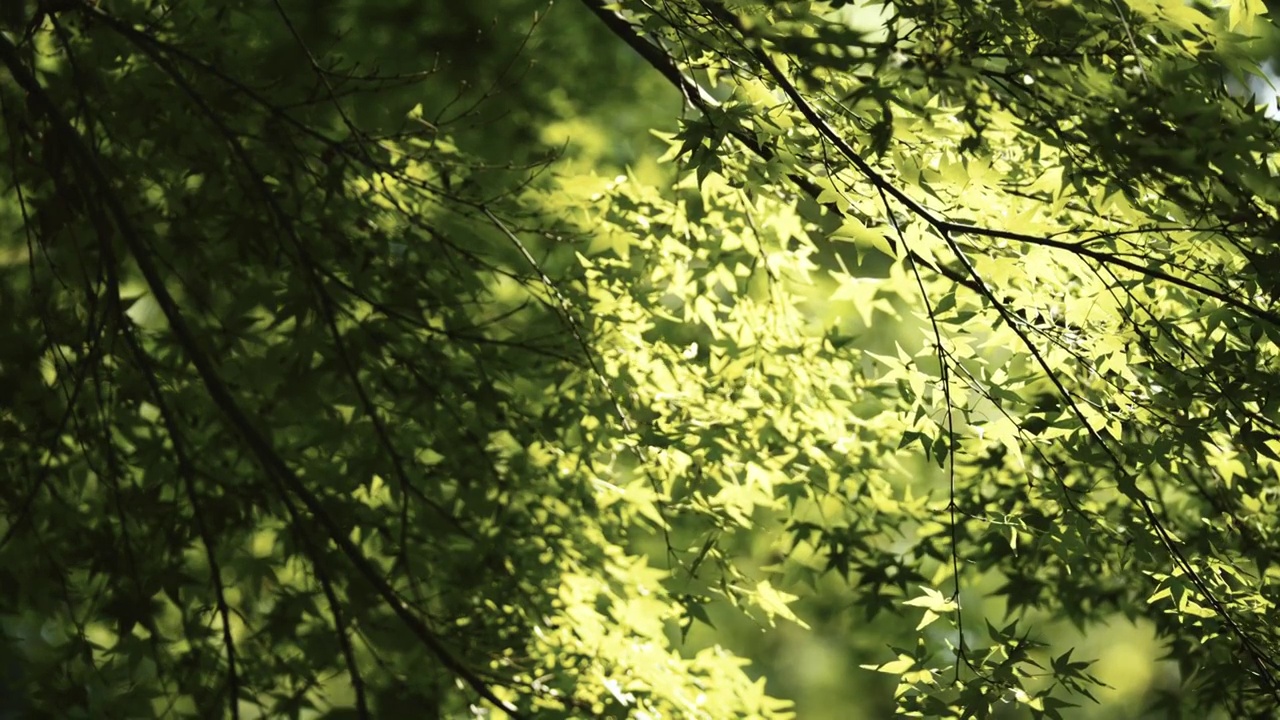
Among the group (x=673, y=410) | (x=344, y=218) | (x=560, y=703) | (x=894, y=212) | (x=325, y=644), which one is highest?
(x=344, y=218)

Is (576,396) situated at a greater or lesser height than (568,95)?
lesser

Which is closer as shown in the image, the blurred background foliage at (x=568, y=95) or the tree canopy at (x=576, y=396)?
the tree canopy at (x=576, y=396)

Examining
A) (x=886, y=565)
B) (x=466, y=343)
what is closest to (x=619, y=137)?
(x=466, y=343)

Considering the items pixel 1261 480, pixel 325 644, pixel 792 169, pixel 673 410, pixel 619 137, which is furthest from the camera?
pixel 619 137

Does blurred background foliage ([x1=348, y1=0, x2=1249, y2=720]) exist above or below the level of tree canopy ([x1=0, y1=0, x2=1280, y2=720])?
above

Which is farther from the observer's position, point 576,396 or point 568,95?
point 568,95

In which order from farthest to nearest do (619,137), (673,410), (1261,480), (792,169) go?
(619,137) < (673,410) < (1261,480) < (792,169)

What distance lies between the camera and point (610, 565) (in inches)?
123

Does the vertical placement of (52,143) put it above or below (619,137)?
below

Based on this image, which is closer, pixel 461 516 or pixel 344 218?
pixel 344 218

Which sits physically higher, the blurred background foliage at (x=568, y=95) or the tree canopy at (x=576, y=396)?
the blurred background foliage at (x=568, y=95)

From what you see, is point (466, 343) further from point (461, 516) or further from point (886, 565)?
point (886, 565)

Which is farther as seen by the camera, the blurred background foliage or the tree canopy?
the blurred background foliage

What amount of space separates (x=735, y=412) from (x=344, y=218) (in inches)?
46.2
